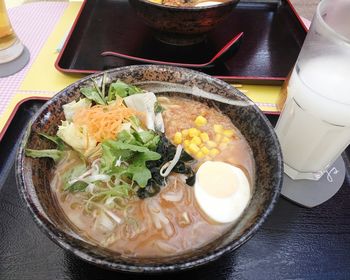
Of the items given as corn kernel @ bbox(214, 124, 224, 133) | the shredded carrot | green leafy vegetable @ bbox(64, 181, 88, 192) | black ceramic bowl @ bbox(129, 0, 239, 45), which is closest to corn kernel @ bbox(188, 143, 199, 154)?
corn kernel @ bbox(214, 124, 224, 133)

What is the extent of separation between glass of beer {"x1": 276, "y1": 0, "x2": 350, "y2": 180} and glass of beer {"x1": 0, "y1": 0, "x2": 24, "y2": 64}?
1.56 metres

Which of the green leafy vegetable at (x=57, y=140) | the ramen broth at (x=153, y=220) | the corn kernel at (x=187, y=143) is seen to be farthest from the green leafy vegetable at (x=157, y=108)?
the green leafy vegetable at (x=57, y=140)

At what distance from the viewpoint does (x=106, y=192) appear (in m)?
1.15

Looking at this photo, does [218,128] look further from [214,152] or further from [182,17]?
[182,17]

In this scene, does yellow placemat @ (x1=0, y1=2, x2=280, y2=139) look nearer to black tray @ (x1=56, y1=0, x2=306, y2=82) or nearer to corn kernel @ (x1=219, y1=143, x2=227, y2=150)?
black tray @ (x1=56, y1=0, x2=306, y2=82)

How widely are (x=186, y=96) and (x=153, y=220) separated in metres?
0.60

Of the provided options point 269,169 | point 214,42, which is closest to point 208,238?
point 269,169

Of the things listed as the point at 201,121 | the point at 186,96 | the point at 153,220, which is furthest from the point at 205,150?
the point at 153,220

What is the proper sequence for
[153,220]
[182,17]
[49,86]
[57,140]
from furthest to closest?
[49,86]
[182,17]
[57,140]
[153,220]

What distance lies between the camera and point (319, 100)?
3.97ft

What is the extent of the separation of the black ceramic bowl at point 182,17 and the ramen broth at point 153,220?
29.8 inches

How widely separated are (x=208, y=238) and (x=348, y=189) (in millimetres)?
680

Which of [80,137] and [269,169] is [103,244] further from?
[269,169]

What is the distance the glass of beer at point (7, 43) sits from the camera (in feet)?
6.06
